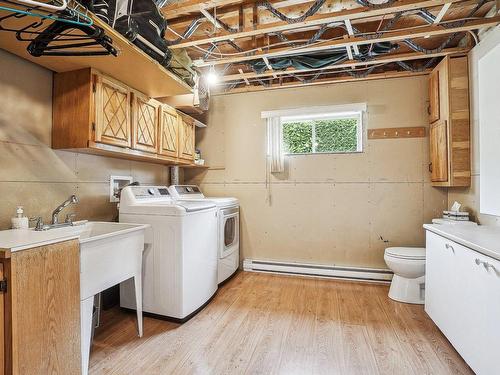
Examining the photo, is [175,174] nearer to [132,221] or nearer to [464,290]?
[132,221]

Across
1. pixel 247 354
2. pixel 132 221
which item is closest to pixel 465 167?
pixel 247 354

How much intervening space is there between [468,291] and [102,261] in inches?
88.6

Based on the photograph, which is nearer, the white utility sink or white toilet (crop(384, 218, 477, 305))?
the white utility sink

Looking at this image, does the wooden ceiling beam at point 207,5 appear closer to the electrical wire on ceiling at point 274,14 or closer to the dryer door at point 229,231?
the electrical wire on ceiling at point 274,14

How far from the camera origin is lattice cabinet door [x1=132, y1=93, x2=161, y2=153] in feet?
8.00

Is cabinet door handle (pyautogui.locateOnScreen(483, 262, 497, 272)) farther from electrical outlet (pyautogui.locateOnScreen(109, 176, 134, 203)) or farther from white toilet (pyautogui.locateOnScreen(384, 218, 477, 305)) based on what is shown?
electrical outlet (pyautogui.locateOnScreen(109, 176, 134, 203))

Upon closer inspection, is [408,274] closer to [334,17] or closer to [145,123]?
[334,17]

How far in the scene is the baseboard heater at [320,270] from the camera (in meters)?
3.19

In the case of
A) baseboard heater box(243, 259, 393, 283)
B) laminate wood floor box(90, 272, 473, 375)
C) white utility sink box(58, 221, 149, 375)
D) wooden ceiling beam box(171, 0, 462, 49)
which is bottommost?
Result: laminate wood floor box(90, 272, 473, 375)

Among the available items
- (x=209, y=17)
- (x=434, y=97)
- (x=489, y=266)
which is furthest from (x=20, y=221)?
(x=434, y=97)

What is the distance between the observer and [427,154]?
10.2 feet

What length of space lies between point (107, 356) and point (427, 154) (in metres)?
3.62

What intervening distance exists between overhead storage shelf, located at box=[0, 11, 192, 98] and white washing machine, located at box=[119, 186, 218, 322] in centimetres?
96

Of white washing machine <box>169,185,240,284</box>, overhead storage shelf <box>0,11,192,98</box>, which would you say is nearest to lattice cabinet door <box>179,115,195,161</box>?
white washing machine <box>169,185,240,284</box>
